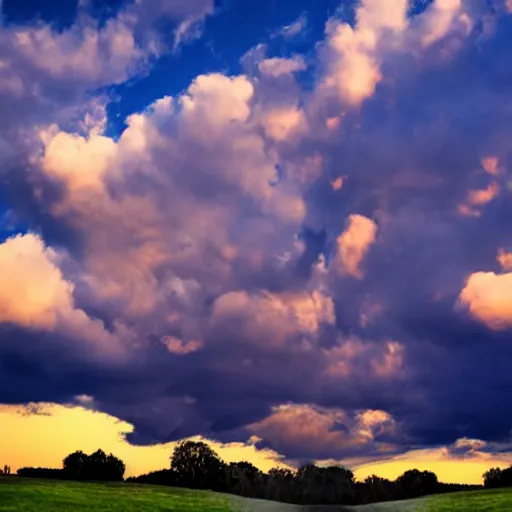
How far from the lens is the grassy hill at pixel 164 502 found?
201ft

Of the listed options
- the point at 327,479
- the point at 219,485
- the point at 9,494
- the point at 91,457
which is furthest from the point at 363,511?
the point at 91,457

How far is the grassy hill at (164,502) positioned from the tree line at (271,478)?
921 cm

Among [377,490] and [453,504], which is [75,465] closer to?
[377,490]

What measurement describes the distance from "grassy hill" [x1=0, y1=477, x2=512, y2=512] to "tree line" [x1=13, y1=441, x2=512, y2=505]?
9.21 m

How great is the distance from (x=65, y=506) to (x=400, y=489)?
4233 centimetres

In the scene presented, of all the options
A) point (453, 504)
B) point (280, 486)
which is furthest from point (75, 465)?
point (453, 504)

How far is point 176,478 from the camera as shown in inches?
4808

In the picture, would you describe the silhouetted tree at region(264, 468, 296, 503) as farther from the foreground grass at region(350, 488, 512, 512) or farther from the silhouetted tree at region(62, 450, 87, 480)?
the silhouetted tree at region(62, 450, 87, 480)

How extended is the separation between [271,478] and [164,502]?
2337 cm

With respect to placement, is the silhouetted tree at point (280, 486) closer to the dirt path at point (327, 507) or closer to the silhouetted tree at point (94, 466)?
the dirt path at point (327, 507)

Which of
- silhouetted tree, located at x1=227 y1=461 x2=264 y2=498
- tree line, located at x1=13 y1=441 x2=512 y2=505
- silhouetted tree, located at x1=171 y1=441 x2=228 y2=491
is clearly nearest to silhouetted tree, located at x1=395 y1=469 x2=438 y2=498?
tree line, located at x1=13 y1=441 x2=512 y2=505

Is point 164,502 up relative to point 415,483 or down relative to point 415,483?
down

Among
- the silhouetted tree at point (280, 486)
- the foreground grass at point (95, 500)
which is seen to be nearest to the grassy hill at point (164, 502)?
the foreground grass at point (95, 500)

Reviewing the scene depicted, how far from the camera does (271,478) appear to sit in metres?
86.4
